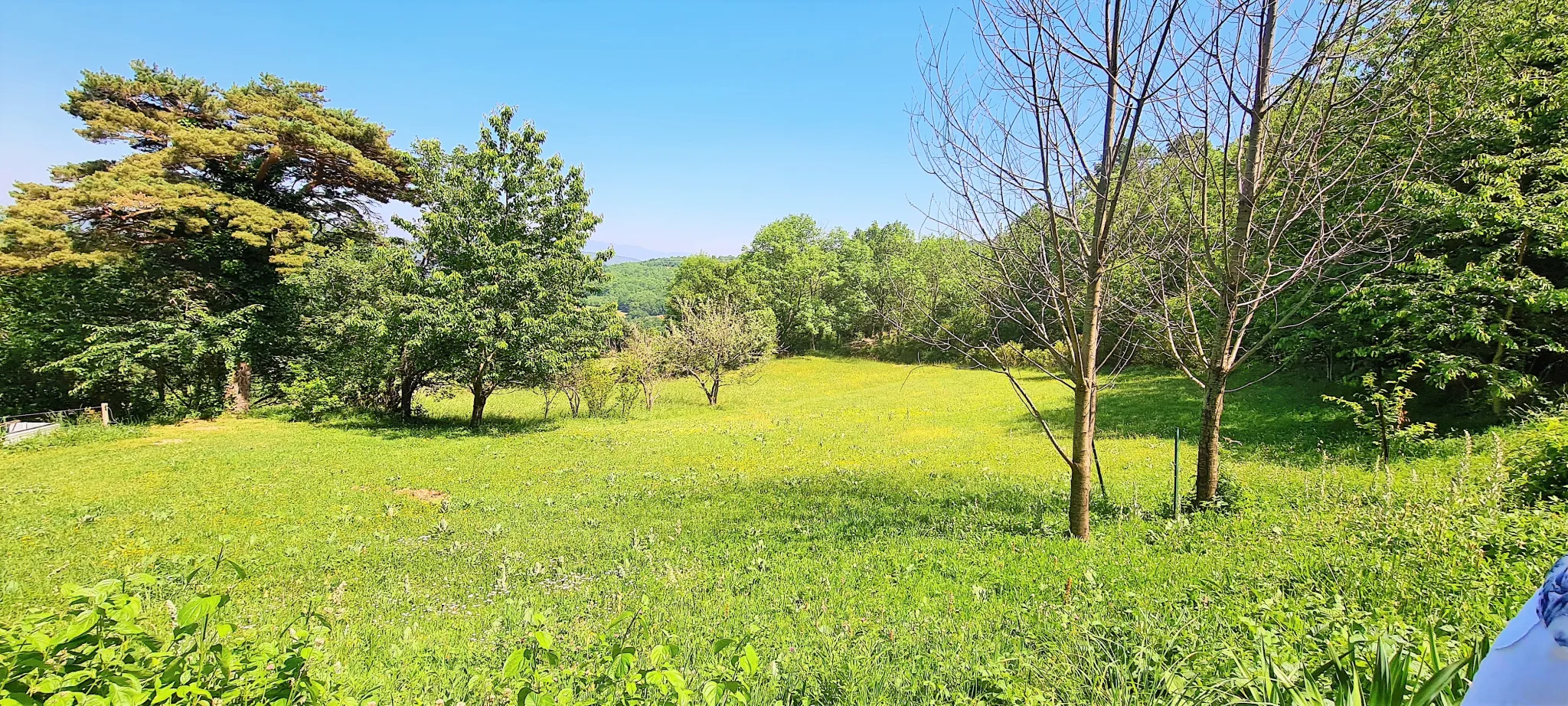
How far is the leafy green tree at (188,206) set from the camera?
14828 mm

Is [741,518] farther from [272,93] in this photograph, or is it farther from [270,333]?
[272,93]

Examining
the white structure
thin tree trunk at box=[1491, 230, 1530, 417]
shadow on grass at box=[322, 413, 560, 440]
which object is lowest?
shadow on grass at box=[322, 413, 560, 440]

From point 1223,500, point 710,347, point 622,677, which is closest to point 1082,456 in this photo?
point 1223,500

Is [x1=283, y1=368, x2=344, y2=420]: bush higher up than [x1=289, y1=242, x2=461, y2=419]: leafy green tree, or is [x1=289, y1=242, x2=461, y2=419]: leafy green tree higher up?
[x1=289, y1=242, x2=461, y2=419]: leafy green tree

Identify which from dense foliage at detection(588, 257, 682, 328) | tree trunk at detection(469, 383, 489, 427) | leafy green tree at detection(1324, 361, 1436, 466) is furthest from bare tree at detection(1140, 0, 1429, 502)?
dense foliage at detection(588, 257, 682, 328)

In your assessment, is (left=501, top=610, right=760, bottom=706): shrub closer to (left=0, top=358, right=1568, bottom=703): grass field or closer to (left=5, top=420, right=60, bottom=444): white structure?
(left=0, top=358, right=1568, bottom=703): grass field

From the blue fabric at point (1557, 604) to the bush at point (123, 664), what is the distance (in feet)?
8.54

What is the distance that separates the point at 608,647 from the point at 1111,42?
18.3 ft

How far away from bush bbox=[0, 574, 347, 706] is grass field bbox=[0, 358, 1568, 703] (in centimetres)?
97

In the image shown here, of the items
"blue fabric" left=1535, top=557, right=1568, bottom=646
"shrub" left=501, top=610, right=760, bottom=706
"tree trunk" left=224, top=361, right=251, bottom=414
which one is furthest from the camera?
"tree trunk" left=224, top=361, right=251, bottom=414

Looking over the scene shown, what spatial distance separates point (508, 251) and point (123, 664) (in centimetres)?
1528

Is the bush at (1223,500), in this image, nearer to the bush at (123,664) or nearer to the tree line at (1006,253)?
the tree line at (1006,253)

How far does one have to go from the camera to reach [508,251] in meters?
15.4

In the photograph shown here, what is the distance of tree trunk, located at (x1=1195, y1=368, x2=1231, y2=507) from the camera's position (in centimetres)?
Result: 567
